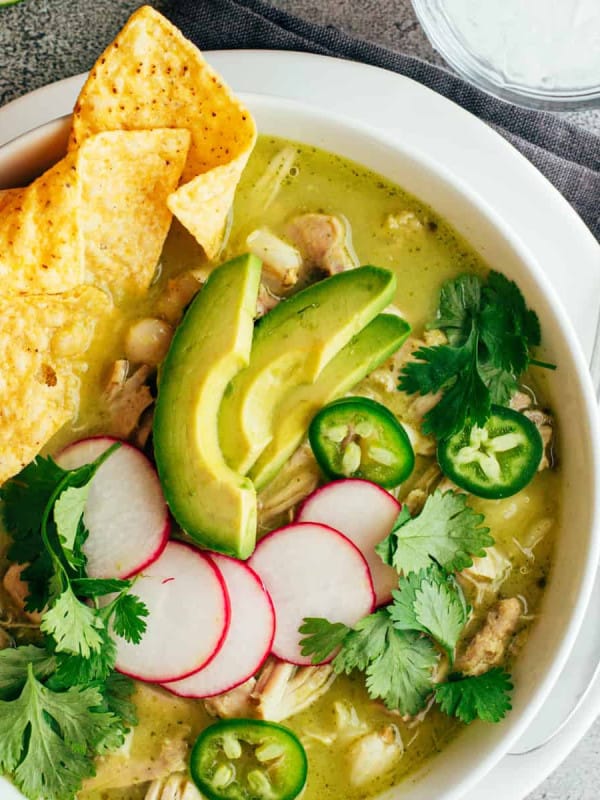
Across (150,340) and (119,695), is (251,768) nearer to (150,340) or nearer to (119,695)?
(119,695)

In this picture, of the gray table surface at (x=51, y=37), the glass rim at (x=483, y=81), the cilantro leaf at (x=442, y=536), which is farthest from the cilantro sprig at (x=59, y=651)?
Answer: the glass rim at (x=483, y=81)

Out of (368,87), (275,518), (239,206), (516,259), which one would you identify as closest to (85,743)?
(275,518)

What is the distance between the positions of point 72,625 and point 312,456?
761 mm

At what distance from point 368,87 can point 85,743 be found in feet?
6.43

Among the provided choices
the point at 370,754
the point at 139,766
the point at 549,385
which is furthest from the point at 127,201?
the point at 370,754

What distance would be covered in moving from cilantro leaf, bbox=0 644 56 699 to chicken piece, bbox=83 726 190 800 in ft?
1.03

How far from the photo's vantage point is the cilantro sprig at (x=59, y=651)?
2689mm

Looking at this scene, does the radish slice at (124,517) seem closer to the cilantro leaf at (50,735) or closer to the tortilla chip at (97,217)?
the cilantro leaf at (50,735)

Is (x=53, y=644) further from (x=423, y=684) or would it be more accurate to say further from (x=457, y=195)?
(x=457, y=195)

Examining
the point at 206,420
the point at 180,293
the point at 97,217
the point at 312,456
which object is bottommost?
the point at 312,456

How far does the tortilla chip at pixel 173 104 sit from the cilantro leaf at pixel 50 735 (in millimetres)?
1217

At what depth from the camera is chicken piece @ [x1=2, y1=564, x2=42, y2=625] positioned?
114 inches

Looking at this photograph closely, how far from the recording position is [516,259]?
9.41ft

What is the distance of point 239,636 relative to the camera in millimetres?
2850
